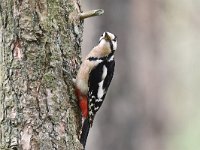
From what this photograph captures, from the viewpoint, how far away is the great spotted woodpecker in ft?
15.8

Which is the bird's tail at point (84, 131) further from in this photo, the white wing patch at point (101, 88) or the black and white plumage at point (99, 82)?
the white wing patch at point (101, 88)

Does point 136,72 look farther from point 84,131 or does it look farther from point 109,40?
point 84,131

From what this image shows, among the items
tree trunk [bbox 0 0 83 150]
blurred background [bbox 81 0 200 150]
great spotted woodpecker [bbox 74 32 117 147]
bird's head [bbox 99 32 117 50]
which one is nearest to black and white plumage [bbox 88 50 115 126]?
A: great spotted woodpecker [bbox 74 32 117 147]

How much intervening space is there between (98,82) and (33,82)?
0.93m

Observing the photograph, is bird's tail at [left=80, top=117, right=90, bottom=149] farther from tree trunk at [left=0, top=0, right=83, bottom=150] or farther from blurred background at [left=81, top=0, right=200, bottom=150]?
blurred background at [left=81, top=0, right=200, bottom=150]

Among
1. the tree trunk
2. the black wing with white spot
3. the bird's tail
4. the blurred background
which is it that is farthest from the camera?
the blurred background

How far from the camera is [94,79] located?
5.18 metres

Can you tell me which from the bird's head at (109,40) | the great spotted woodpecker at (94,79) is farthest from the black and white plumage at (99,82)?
the bird's head at (109,40)

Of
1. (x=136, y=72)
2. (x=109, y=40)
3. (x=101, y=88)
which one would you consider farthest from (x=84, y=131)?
(x=136, y=72)

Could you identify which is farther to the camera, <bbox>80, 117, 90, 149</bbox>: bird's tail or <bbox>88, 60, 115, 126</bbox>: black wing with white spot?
<bbox>88, 60, 115, 126</bbox>: black wing with white spot

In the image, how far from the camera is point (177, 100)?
477 inches

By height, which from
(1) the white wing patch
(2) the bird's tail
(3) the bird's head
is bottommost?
(2) the bird's tail

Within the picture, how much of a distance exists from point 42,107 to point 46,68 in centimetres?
29

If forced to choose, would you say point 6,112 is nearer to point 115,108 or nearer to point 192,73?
point 115,108
